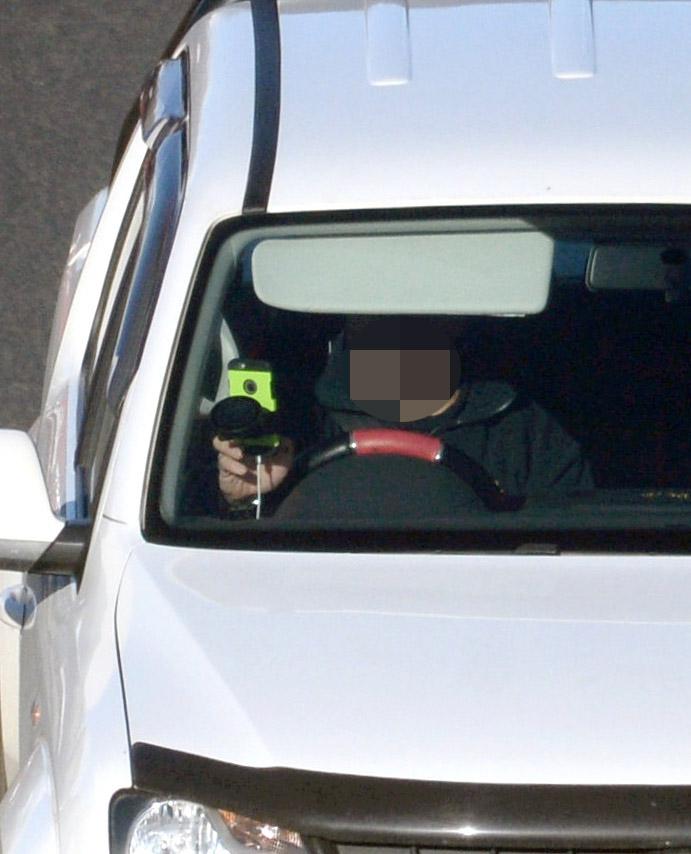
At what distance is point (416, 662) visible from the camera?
2.86 meters

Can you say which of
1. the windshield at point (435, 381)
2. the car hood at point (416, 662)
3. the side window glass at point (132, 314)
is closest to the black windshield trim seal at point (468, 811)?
the car hood at point (416, 662)

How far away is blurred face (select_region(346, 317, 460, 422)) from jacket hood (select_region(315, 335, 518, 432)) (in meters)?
0.02

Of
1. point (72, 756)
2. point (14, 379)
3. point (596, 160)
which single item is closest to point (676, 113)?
point (596, 160)

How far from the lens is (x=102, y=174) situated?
8.05 m

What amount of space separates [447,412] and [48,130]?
5.04 meters

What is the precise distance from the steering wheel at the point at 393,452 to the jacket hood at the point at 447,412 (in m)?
0.07

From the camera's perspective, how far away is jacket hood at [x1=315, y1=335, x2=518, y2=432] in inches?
146

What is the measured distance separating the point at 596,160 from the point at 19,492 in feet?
3.91

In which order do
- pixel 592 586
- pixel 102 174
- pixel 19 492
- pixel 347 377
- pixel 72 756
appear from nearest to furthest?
pixel 72 756 < pixel 592 586 < pixel 19 492 < pixel 347 377 < pixel 102 174

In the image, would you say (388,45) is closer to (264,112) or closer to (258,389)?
(264,112)

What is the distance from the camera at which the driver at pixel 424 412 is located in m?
3.61

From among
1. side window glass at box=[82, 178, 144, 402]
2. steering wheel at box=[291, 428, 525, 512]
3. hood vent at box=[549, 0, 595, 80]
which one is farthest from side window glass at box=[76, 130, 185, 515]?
hood vent at box=[549, 0, 595, 80]

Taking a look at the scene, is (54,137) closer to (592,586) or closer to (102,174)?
(102,174)

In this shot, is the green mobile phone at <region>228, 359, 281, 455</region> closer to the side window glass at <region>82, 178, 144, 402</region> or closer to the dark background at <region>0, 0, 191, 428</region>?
the side window glass at <region>82, 178, 144, 402</region>
